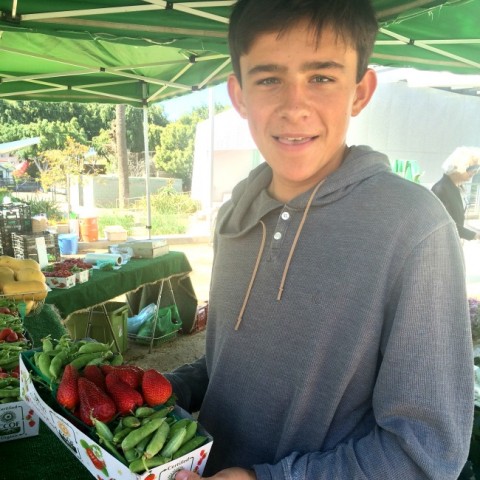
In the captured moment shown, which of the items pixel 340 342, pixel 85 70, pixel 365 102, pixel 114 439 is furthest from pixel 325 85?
pixel 85 70

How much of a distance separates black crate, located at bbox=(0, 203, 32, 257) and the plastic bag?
189 centimetres

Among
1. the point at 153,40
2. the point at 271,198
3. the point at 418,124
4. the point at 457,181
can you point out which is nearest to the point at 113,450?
the point at 271,198

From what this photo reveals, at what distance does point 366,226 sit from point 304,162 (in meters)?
0.25

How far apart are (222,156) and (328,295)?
22.4m

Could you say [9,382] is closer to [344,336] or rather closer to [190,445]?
[190,445]

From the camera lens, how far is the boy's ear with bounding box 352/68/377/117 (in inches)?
48.3

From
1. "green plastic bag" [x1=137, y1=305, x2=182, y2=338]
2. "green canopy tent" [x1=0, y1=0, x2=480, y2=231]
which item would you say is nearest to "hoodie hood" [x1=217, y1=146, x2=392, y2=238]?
"green canopy tent" [x1=0, y1=0, x2=480, y2=231]

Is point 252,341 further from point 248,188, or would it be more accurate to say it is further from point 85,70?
point 85,70

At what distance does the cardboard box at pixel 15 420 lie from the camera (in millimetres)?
1643

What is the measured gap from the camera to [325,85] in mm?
1141

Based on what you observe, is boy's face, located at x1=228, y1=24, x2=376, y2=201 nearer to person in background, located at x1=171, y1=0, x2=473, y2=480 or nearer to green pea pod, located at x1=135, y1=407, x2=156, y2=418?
person in background, located at x1=171, y1=0, x2=473, y2=480

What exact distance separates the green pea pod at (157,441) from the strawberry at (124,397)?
113mm

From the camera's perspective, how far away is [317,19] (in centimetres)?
111

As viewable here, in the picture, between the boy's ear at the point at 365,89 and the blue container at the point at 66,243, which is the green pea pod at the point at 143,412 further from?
the blue container at the point at 66,243
